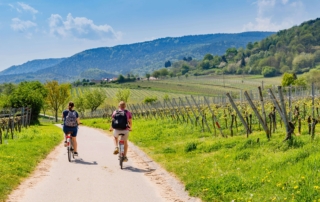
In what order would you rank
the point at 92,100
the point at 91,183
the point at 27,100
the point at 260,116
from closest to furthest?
the point at 91,183, the point at 260,116, the point at 27,100, the point at 92,100

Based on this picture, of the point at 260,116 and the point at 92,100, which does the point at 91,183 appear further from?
the point at 92,100

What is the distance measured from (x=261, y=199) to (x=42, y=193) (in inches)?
195

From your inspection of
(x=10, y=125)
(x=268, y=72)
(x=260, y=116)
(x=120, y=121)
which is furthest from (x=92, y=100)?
(x=268, y=72)

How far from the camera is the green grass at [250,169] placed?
7.23 meters

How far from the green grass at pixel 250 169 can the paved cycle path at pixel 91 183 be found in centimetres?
102

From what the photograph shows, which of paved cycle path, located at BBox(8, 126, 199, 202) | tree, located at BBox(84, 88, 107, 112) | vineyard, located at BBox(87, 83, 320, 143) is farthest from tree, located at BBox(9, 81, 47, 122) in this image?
tree, located at BBox(84, 88, 107, 112)

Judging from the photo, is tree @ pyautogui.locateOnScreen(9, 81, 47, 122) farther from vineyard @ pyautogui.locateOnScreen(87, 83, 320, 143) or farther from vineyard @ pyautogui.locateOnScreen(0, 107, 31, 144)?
vineyard @ pyautogui.locateOnScreen(87, 83, 320, 143)

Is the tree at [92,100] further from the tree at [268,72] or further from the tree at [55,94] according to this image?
the tree at [268,72]

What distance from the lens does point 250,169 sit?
9422 millimetres

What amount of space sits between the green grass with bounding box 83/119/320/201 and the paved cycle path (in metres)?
1.02

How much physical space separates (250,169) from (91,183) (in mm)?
4110

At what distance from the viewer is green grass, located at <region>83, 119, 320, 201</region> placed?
7234mm

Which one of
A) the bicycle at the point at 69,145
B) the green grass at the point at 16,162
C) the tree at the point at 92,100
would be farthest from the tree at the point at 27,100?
the tree at the point at 92,100

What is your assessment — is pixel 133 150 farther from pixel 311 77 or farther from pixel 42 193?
Answer: pixel 311 77
